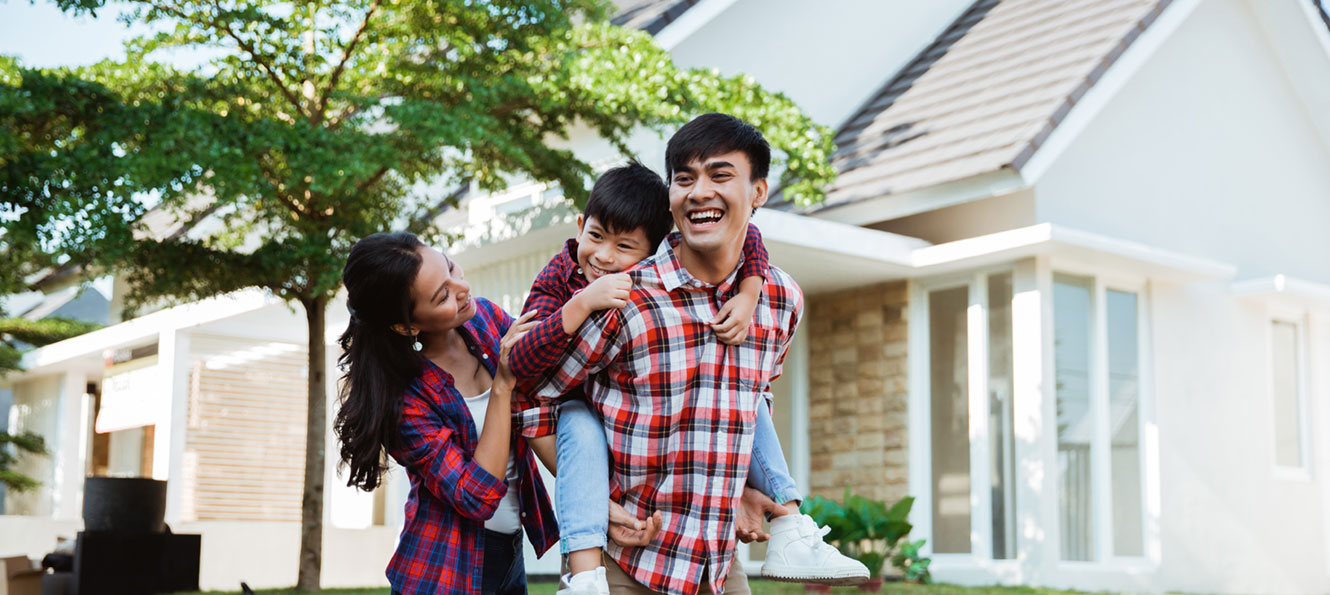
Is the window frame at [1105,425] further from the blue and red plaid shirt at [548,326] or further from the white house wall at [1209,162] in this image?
the blue and red plaid shirt at [548,326]

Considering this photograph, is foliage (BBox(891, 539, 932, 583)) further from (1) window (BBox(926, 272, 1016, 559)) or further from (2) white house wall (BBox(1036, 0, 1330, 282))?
(2) white house wall (BBox(1036, 0, 1330, 282))

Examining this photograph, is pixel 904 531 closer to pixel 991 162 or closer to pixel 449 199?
pixel 991 162

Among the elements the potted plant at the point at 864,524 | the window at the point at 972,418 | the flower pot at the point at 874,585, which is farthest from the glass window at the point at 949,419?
the flower pot at the point at 874,585

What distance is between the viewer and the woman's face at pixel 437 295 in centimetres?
268

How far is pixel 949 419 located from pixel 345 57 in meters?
5.41

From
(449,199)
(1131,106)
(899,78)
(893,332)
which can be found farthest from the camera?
(899,78)

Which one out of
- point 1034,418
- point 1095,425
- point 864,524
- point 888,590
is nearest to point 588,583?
point 888,590

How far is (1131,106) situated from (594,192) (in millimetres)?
9802

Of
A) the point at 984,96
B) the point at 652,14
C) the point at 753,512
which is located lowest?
the point at 753,512

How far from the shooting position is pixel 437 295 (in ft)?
8.84

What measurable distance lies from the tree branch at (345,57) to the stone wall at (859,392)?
4652 millimetres

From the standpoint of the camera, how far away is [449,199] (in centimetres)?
964

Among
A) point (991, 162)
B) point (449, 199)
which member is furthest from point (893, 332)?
point (449, 199)

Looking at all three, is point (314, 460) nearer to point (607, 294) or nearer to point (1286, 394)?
point (607, 294)
